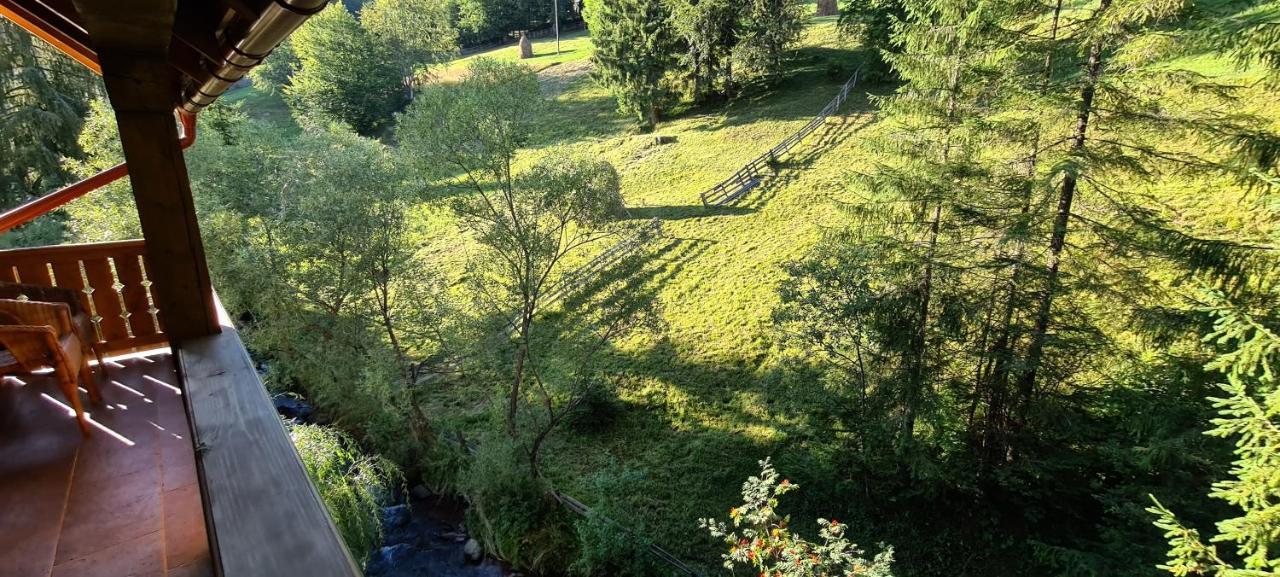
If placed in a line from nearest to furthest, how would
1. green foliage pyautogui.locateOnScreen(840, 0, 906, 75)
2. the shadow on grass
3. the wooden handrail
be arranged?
the wooden handrail
the shadow on grass
green foliage pyautogui.locateOnScreen(840, 0, 906, 75)

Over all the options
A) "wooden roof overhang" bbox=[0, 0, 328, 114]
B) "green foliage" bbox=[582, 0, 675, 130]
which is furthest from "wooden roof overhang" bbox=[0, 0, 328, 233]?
"green foliage" bbox=[582, 0, 675, 130]

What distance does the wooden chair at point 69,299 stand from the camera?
10.7 feet

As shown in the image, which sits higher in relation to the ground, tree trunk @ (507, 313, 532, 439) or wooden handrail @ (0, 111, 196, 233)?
wooden handrail @ (0, 111, 196, 233)

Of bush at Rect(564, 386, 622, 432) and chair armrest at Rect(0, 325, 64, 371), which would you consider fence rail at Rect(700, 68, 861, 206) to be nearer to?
bush at Rect(564, 386, 622, 432)

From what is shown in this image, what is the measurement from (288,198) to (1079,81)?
1268 cm

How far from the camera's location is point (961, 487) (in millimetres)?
8602

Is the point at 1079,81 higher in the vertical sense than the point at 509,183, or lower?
higher

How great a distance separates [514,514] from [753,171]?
533 inches

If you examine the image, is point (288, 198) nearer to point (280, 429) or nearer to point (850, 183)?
point (850, 183)

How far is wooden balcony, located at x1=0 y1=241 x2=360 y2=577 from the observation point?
1.32 meters

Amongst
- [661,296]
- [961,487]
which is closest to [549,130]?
[661,296]

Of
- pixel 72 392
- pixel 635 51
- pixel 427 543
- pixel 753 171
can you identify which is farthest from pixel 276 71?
pixel 72 392

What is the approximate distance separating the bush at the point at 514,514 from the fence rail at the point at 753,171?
1114 centimetres

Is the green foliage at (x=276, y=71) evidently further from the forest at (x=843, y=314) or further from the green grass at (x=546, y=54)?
the forest at (x=843, y=314)
